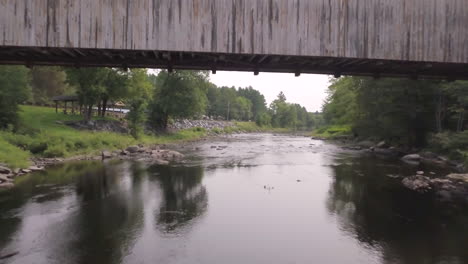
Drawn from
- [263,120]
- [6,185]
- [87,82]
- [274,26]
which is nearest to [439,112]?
[274,26]

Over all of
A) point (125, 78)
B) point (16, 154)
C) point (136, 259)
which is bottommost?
point (136, 259)

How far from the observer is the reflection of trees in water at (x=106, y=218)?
8164mm

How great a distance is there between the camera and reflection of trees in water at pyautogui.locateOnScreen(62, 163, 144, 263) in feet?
26.8

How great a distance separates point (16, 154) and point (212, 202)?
11.9m

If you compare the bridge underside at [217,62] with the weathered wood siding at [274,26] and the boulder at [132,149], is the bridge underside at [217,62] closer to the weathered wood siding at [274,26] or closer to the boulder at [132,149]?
the weathered wood siding at [274,26]

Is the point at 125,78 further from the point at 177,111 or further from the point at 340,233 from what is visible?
the point at 340,233

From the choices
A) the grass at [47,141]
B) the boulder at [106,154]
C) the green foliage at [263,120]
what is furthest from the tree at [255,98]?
the boulder at [106,154]

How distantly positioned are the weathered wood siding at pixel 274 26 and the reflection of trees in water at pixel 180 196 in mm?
Answer: 5658

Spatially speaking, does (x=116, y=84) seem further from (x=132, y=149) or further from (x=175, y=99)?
(x=132, y=149)

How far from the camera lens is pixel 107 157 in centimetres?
2305

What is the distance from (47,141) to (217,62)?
58.1 ft

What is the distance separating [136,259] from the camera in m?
7.81

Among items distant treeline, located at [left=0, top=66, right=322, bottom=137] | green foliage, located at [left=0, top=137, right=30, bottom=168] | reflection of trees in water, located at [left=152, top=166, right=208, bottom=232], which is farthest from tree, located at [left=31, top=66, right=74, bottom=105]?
reflection of trees in water, located at [left=152, top=166, right=208, bottom=232]

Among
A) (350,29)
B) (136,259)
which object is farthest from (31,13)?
(350,29)
